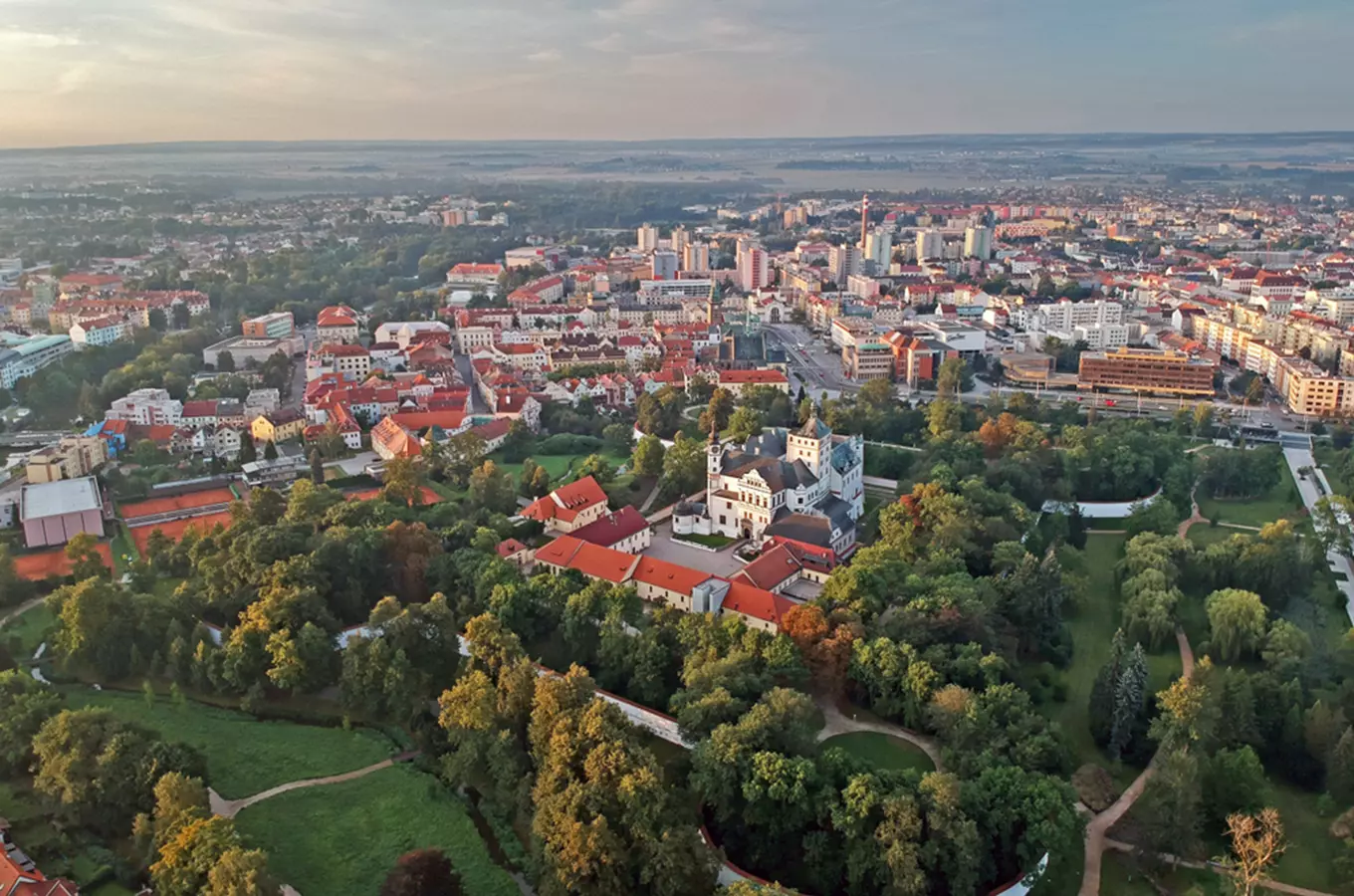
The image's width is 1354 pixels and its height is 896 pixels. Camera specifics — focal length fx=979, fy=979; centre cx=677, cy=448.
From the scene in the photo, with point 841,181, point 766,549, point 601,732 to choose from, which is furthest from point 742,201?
point 601,732

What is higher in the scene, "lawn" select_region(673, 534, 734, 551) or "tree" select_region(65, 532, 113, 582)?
"tree" select_region(65, 532, 113, 582)

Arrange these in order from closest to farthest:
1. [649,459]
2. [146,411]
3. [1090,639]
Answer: [1090,639], [649,459], [146,411]

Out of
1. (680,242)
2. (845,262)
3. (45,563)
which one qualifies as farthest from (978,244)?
(45,563)

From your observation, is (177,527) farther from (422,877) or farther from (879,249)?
(879,249)

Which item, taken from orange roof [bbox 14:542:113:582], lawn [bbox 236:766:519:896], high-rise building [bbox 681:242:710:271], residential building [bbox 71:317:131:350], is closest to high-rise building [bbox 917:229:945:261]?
high-rise building [bbox 681:242:710:271]

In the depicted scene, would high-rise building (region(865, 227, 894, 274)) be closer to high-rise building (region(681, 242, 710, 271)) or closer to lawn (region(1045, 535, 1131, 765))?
high-rise building (region(681, 242, 710, 271))

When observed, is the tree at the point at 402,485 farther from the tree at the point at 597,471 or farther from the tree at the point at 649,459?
the tree at the point at 649,459
